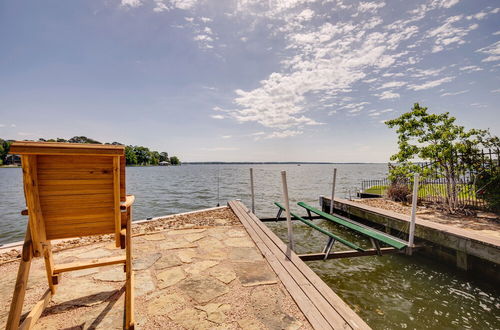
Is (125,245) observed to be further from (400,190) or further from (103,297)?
(400,190)

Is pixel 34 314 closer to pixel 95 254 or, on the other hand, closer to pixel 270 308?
pixel 95 254

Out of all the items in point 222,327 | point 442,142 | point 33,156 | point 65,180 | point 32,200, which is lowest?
point 222,327

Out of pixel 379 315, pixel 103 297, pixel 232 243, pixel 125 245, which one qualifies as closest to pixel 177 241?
pixel 232 243

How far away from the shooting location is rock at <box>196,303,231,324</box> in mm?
2555

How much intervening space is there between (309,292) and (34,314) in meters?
3.19

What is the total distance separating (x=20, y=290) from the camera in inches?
77.2

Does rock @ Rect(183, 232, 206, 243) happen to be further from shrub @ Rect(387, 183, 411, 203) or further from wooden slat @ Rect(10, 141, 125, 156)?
shrub @ Rect(387, 183, 411, 203)

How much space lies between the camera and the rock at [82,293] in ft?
9.32

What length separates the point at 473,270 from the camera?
542 centimetres

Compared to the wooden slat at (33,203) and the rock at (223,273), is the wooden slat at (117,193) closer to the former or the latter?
the wooden slat at (33,203)

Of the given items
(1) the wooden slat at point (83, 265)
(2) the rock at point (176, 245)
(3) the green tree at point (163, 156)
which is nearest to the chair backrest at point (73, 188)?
(1) the wooden slat at point (83, 265)

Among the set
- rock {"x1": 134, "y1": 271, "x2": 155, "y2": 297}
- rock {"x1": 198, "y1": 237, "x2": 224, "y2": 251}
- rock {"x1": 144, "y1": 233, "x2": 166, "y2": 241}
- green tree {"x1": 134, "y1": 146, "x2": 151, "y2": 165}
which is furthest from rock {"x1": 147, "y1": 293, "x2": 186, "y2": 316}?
green tree {"x1": 134, "y1": 146, "x2": 151, "y2": 165}

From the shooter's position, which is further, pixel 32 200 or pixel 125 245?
pixel 125 245

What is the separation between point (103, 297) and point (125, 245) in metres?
1.07
